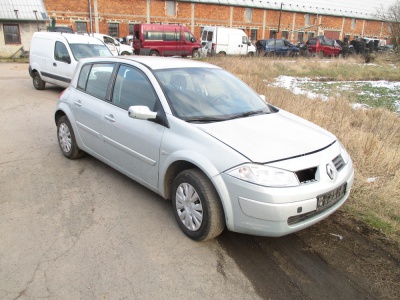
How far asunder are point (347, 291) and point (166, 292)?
1.45 metres

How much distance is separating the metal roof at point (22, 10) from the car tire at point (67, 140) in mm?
25888

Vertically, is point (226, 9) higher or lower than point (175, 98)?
higher

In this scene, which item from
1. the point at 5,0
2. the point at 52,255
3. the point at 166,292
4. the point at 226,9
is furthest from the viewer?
the point at 226,9

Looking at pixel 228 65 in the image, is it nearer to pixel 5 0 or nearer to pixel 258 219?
pixel 258 219

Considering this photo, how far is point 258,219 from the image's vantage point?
9.73 feet

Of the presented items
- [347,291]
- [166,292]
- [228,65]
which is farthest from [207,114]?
[228,65]

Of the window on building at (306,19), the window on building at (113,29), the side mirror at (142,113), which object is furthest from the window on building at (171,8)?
the side mirror at (142,113)

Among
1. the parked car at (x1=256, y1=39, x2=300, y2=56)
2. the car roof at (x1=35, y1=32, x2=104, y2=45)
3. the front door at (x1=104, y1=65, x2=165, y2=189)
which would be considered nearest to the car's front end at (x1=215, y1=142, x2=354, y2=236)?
the front door at (x1=104, y1=65, x2=165, y2=189)

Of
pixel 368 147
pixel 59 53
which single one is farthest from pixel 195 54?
pixel 368 147

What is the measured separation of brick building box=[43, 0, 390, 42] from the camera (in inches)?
1425

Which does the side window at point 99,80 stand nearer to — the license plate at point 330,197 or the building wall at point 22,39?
the license plate at point 330,197

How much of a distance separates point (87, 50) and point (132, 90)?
757 cm

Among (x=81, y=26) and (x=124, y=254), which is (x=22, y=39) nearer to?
(x=81, y=26)

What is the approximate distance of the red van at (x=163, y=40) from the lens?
2562 cm
